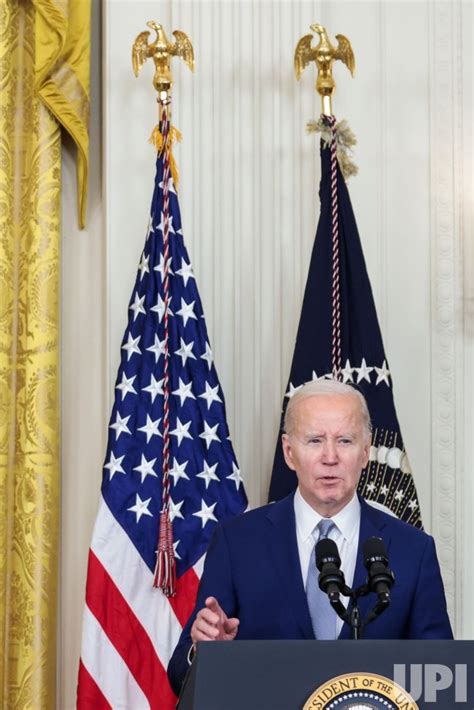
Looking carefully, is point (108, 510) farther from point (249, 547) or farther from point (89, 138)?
point (89, 138)

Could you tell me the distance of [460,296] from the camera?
5043 millimetres

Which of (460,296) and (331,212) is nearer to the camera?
(331,212)

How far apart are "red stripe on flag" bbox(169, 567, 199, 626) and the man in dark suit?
3.06ft

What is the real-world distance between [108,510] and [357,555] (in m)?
1.28

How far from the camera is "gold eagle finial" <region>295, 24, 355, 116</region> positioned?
15.3 ft

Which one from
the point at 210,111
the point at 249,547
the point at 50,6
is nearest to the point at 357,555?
the point at 249,547

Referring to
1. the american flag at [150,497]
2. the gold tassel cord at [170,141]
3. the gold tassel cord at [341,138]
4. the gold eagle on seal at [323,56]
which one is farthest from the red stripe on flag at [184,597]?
the gold eagle on seal at [323,56]

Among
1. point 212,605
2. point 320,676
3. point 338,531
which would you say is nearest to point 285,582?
point 338,531

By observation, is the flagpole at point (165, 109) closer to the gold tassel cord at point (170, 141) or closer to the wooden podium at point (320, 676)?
the gold tassel cord at point (170, 141)

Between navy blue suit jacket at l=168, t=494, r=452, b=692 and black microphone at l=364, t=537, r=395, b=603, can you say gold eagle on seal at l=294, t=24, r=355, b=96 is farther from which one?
black microphone at l=364, t=537, r=395, b=603

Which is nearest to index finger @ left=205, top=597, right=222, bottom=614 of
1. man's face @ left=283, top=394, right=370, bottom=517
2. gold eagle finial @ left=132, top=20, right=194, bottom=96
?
man's face @ left=283, top=394, right=370, bottom=517

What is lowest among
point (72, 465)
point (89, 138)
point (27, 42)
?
point (72, 465)

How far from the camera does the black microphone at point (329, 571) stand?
8.63 ft

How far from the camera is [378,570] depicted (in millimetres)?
2666
